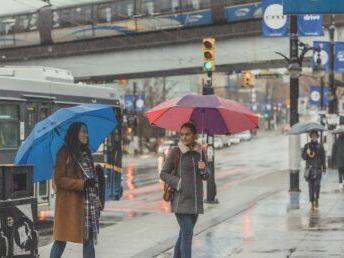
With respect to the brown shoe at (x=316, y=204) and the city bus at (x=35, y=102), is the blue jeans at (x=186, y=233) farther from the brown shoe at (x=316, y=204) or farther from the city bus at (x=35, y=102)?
the brown shoe at (x=316, y=204)

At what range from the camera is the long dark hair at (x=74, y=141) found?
7859 mm

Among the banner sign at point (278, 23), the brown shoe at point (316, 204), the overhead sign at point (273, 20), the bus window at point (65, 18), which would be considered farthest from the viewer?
the bus window at point (65, 18)

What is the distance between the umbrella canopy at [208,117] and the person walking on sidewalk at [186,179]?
863 millimetres

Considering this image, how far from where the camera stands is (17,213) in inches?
296

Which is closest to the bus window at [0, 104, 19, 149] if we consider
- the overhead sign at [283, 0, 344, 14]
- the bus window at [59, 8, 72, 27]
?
the overhead sign at [283, 0, 344, 14]

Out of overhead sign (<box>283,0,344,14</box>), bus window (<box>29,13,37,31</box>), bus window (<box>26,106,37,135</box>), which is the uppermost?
bus window (<box>29,13,37,31</box>)

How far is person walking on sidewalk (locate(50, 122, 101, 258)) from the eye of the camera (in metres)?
7.85

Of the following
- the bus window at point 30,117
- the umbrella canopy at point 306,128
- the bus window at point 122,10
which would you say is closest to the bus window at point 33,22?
the bus window at point 122,10

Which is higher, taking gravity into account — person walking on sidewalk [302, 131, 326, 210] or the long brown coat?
the long brown coat

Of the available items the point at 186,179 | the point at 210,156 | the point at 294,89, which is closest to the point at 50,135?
the point at 186,179

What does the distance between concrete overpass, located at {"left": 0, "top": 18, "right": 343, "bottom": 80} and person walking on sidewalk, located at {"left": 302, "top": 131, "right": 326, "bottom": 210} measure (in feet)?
74.9

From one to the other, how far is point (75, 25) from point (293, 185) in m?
25.2

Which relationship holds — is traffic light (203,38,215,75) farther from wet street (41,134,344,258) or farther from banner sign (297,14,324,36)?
banner sign (297,14,324,36)

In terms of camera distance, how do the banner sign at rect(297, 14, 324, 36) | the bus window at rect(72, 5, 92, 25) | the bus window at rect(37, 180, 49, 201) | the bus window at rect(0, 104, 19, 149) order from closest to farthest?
1. the bus window at rect(0, 104, 19, 149)
2. the bus window at rect(37, 180, 49, 201)
3. the banner sign at rect(297, 14, 324, 36)
4. the bus window at rect(72, 5, 92, 25)
